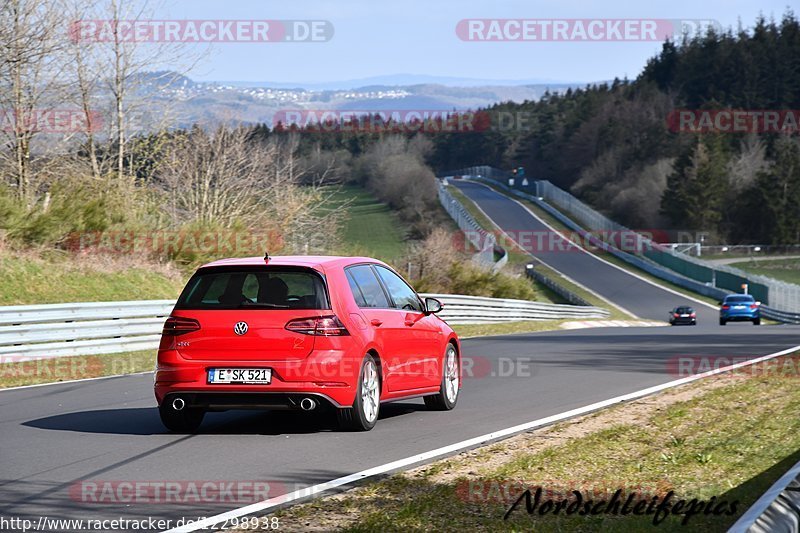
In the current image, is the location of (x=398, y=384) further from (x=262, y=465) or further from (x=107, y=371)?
(x=107, y=371)

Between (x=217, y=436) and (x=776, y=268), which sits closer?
(x=217, y=436)

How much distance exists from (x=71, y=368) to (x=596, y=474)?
38.7 feet

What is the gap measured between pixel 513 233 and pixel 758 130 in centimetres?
4564

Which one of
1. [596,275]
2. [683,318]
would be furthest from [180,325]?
[596,275]

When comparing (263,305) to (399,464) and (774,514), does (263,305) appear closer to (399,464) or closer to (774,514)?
(399,464)

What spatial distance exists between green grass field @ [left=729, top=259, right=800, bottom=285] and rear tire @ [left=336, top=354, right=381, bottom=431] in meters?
77.6

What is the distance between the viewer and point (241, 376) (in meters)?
9.75

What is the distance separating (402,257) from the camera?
150 feet

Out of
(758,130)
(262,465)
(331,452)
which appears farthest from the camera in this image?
(758,130)

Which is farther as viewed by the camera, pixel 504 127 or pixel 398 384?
pixel 504 127

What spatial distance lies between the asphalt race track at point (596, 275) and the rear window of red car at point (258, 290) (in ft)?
161

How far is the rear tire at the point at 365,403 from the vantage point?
10062 mm

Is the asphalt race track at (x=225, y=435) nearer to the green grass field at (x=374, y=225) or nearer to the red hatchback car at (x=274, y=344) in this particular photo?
the red hatchback car at (x=274, y=344)

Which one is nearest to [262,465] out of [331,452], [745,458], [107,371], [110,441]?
[331,452]
